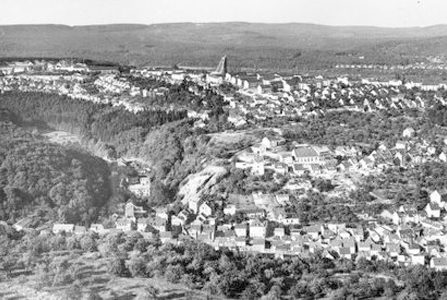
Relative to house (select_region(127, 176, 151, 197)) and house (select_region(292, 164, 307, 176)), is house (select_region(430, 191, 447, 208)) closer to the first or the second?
house (select_region(292, 164, 307, 176))

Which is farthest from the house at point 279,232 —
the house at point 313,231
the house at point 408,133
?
the house at point 408,133

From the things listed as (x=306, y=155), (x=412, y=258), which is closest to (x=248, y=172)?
(x=306, y=155)

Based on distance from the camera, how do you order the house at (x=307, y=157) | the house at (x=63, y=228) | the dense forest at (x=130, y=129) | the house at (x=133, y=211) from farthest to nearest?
the dense forest at (x=130, y=129) → the house at (x=307, y=157) → the house at (x=133, y=211) → the house at (x=63, y=228)

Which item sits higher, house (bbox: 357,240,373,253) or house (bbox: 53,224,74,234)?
house (bbox: 357,240,373,253)

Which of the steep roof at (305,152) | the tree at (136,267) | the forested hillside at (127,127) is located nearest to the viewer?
the tree at (136,267)

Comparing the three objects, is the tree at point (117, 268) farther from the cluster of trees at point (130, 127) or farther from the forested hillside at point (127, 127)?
the forested hillside at point (127, 127)

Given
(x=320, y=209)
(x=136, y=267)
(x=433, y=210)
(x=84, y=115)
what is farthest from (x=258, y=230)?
(x=84, y=115)

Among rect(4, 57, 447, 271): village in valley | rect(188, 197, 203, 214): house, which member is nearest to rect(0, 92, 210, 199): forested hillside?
rect(4, 57, 447, 271): village in valley
